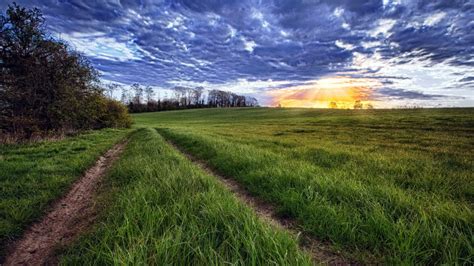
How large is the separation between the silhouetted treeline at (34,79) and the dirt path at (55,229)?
13.8 metres

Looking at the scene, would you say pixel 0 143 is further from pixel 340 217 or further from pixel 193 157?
pixel 340 217

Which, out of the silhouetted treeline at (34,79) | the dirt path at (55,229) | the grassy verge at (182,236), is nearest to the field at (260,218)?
the grassy verge at (182,236)

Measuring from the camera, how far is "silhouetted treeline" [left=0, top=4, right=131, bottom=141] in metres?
15.6

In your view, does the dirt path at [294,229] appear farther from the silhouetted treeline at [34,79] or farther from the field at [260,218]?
the silhouetted treeline at [34,79]

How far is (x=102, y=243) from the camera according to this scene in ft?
9.66

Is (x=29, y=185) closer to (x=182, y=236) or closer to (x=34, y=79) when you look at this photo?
(x=182, y=236)

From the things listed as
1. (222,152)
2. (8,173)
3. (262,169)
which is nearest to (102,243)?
(262,169)

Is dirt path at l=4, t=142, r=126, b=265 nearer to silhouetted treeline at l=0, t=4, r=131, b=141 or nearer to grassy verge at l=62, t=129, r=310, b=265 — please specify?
grassy verge at l=62, t=129, r=310, b=265

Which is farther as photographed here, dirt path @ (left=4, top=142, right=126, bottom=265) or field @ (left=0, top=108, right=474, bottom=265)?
dirt path @ (left=4, top=142, right=126, bottom=265)

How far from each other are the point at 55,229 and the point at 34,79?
729 inches

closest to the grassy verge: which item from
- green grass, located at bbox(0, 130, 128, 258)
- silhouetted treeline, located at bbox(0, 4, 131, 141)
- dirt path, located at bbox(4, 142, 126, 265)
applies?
dirt path, located at bbox(4, 142, 126, 265)

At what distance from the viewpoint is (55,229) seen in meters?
4.25

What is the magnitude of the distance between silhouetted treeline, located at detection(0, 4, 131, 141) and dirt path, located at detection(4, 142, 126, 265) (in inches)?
545

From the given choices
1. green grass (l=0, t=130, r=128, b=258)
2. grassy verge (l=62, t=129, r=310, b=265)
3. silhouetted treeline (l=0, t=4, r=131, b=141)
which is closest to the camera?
grassy verge (l=62, t=129, r=310, b=265)
